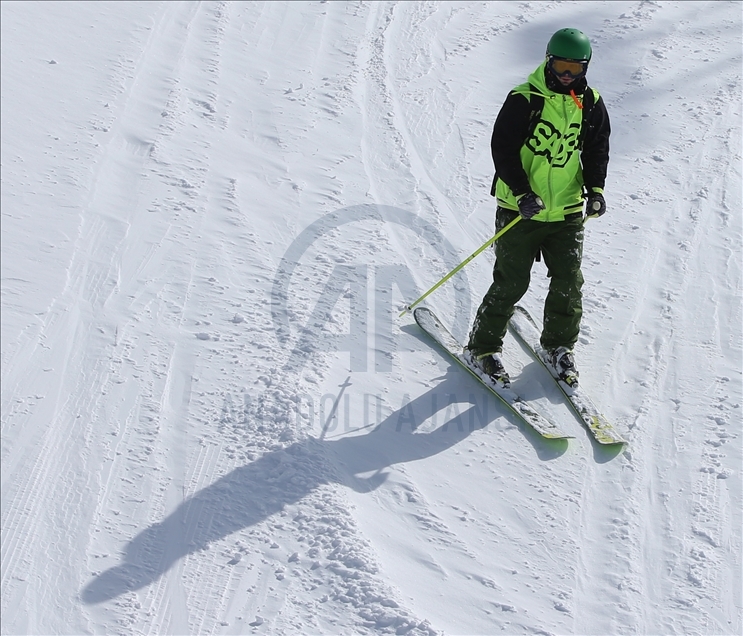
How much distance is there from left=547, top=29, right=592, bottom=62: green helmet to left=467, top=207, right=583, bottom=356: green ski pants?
2.92 ft

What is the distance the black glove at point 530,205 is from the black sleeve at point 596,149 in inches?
15.6

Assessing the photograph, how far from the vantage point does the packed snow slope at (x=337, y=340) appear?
4.04 meters

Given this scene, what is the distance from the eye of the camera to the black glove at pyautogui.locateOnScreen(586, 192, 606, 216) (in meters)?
4.65

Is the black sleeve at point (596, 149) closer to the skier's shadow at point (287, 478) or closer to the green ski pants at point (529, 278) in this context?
the green ski pants at point (529, 278)

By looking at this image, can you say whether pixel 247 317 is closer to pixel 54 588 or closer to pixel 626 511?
pixel 54 588

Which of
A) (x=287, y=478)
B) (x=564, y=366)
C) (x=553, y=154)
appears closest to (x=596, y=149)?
(x=553, y=154)

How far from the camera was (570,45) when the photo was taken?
14.1ft

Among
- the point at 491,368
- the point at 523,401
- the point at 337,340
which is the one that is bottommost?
the point at 523,401

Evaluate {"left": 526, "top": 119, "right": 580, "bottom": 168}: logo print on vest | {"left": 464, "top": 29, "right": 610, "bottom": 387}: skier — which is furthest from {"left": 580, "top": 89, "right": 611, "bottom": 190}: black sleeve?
{"left": 526, "top": 119, "right": 580, "bottom": 168}: logo print on vest

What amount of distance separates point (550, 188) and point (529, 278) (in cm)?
55

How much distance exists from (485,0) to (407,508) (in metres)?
6.76

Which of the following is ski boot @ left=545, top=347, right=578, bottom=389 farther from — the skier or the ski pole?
the ski pole

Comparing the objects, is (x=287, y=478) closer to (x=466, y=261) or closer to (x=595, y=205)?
(x=466, y=261)

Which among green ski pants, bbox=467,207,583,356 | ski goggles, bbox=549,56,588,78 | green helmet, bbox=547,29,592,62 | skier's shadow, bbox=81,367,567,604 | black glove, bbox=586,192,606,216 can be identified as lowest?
skier's shadow, bbox=81,367,567,604
